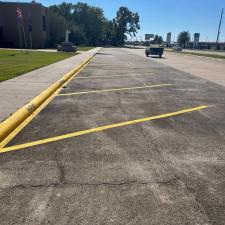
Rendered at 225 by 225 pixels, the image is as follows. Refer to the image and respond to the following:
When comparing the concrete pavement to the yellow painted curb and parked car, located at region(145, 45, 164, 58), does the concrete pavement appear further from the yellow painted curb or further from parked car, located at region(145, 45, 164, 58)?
the yellow painted curb

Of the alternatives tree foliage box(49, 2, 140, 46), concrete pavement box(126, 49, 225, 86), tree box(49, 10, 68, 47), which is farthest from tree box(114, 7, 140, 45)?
concrete pavement box(126, 49, 225, 86)

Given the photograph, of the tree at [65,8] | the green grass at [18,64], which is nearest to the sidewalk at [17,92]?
the green grass at [18,64]

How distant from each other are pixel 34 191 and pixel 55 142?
1.84 meters

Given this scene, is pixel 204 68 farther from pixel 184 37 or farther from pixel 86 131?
pixel 184 37

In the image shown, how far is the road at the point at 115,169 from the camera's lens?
331 cm

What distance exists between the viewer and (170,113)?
8.09 metres

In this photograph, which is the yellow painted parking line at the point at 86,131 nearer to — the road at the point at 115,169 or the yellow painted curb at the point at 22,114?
the road at the point at 115,169

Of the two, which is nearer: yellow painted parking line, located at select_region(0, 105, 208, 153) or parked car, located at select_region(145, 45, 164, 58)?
yellow painted parking line, located at select_region(0, 105, 208, 153)

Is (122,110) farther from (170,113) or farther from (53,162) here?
(53,162)

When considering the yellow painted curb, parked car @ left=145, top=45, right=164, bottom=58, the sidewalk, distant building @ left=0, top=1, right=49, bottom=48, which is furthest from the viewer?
distant building @ left=0, top=1, right=49, bottom=48

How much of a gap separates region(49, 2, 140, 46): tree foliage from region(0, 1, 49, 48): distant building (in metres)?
9.50

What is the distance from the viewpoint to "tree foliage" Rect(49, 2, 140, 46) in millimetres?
74750

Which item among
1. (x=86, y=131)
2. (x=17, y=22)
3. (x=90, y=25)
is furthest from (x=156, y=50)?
(x=90, y=25)

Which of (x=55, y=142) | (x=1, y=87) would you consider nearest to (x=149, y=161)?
(x=55, y=142)
